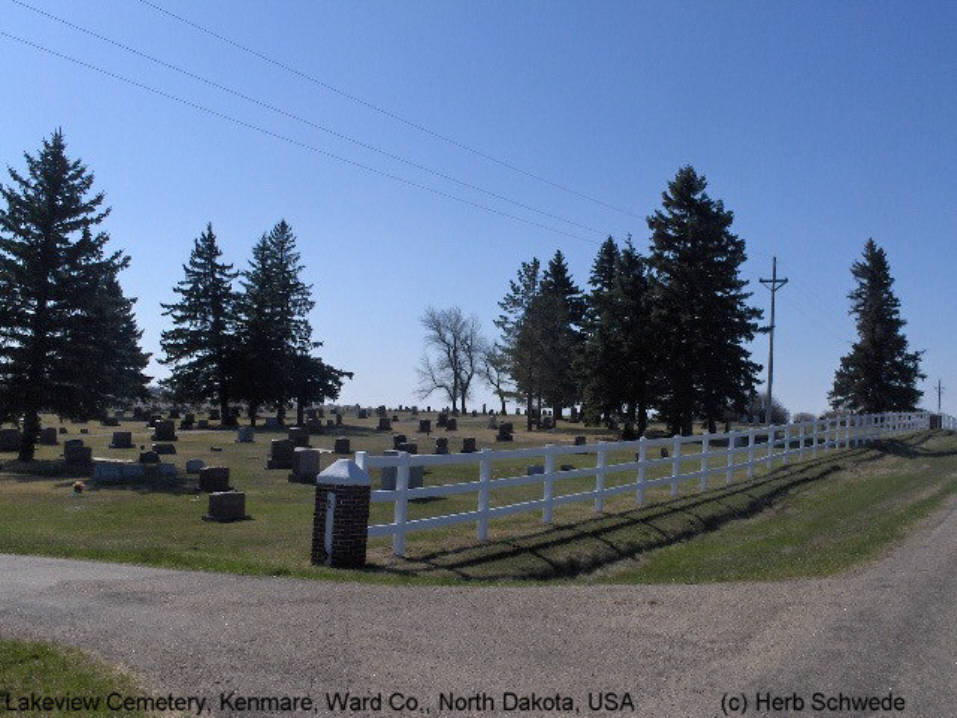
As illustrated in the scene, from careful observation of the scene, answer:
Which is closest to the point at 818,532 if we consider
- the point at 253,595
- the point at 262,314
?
the point at 253,595

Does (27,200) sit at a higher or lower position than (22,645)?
higher

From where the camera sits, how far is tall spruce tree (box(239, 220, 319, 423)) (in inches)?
2324

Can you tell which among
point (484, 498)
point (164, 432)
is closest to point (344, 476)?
point (484, 498)

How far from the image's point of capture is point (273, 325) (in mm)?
60781

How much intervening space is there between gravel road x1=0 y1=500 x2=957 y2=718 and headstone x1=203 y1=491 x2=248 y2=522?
4.99 metres

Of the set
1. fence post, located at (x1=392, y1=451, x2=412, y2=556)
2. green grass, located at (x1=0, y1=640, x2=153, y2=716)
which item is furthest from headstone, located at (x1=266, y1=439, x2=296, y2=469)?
green grass, located at (x1=0, y1=640, x2=153, y2=716)

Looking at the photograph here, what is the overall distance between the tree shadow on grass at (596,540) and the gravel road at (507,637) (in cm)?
185

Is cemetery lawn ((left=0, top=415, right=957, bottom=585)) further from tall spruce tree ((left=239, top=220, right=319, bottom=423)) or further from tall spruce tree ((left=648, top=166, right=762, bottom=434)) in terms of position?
tall spruce tree ((left=239, top=220, right=319, bottom=423))

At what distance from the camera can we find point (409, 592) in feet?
31.0

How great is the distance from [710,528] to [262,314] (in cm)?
4900

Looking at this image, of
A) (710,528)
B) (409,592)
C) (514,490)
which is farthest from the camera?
(514,490)

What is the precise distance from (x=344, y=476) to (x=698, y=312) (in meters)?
38.5

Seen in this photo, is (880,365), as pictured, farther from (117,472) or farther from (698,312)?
(117,472)

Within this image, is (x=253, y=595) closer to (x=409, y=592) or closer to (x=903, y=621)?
(x=409, y=592)
